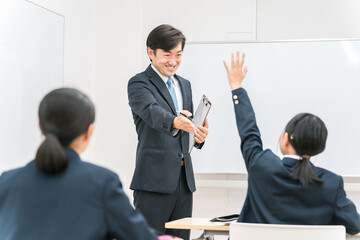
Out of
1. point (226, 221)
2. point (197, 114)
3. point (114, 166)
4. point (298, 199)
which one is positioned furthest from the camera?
point (114, 166)

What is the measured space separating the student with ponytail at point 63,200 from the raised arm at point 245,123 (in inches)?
35.2

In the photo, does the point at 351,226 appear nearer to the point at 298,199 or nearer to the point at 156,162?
the point at 298,199

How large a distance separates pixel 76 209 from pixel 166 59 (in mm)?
1923

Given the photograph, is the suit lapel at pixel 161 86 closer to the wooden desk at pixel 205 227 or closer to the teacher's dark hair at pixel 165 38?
the teacher's dark hair at pixel 165 38

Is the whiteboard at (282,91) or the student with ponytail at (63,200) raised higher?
the whiteboard at (282,91)

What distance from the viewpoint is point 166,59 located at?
3.05 meters

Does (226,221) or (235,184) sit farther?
(235,184)

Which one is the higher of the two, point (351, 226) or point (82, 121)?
point (82, 121)

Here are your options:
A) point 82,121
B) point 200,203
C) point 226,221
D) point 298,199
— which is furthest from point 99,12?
point 82,121

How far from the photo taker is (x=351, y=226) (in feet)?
6.64

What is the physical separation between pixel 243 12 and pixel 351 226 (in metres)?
2.74

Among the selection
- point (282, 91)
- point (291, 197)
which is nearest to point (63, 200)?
point (291, 197)

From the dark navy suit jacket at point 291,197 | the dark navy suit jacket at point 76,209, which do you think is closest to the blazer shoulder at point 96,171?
the dark navy suit jacket at point 76,209

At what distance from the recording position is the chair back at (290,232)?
5.82 feet
